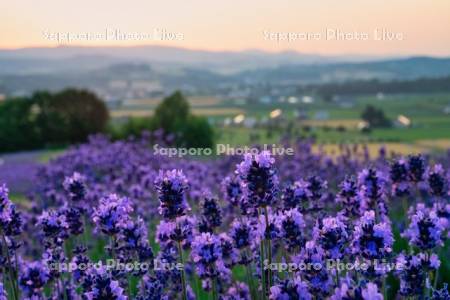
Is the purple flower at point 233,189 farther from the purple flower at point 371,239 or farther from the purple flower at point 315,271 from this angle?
the purple flower at point 371,239

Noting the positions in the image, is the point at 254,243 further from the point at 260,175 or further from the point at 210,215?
the point at 260,175

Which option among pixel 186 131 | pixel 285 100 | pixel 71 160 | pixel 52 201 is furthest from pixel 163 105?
pixel 285 100

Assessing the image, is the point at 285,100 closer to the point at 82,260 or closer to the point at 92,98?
the point at 92,98

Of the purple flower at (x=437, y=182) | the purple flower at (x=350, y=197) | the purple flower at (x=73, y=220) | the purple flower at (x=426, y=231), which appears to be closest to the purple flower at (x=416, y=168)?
the purple flower at (x=437, y=182)

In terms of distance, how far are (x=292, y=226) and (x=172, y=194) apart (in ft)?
2.97

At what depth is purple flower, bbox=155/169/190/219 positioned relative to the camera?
185 inches

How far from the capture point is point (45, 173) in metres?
13.7

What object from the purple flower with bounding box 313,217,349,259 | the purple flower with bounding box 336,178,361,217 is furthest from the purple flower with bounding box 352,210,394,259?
the purple flower with bounding box 336,178,361,217

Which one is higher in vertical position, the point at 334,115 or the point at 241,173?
the point at 241,173

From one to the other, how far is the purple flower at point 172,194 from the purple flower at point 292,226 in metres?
0.74

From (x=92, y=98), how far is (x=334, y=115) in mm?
31218

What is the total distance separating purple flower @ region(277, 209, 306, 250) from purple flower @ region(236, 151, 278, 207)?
8.4 inches

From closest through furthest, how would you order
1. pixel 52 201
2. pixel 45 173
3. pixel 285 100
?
pixel 52 201 < pixel 45 173 < pixel 285 100

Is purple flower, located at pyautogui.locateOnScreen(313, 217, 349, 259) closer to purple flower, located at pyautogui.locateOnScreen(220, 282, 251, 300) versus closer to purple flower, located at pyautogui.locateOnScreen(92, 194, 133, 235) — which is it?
purple flower, located at pyautogui.locateOnScreen(92, 194, 133, 235)
